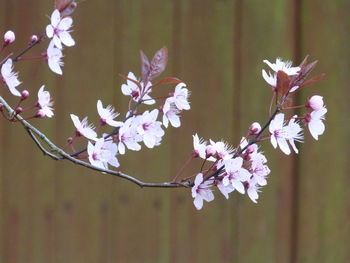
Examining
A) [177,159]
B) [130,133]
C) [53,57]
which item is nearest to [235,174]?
[130,133]

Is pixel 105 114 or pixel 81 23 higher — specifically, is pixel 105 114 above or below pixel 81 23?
below

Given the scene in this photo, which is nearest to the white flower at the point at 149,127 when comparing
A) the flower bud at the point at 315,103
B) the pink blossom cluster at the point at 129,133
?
the pink blossom cluster at the point at 129,133

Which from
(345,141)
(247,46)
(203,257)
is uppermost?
(247,46)

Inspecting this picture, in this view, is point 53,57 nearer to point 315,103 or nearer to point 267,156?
point 315,103

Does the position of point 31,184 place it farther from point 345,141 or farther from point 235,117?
point 345,141

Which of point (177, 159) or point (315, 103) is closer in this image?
point (315, 103)

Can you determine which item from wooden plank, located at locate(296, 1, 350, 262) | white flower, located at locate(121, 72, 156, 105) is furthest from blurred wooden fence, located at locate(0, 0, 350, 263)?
white flower, located at locate(121, 72, 156, 105)

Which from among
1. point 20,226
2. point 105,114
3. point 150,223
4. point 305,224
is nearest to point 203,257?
point 150,223
